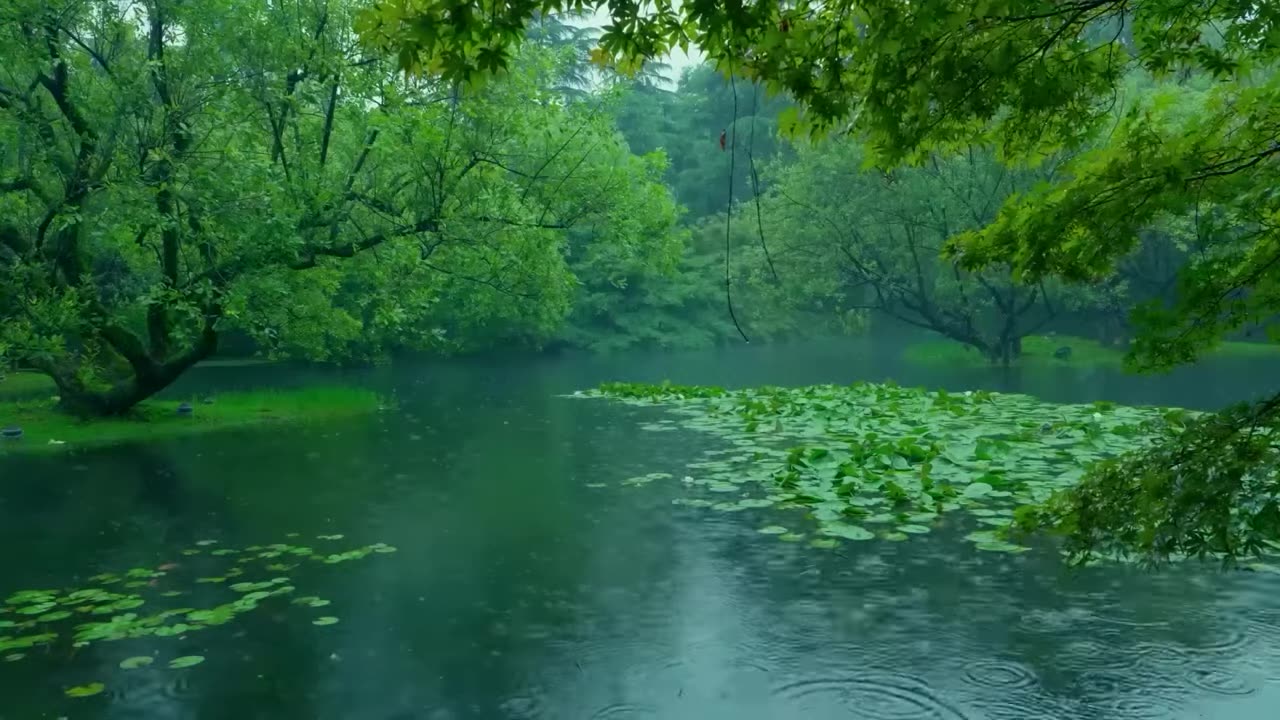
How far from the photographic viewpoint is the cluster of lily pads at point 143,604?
8.42 metres

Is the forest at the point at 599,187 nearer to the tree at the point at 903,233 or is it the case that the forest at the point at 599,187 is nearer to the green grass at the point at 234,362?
the tree at the point at 903,233

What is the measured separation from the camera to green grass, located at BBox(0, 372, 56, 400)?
95.0 ft

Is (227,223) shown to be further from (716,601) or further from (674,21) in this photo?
(674,21)

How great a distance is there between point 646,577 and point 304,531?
4583 millimetres

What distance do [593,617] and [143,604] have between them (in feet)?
13.5

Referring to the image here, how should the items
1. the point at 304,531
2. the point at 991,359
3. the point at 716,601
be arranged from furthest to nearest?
the point at 991,359 < the point at 304,531 < the point at 716,601

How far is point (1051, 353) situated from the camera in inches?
1774

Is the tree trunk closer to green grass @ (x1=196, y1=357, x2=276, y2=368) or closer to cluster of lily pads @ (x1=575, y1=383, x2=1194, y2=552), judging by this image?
cluster of lily pads @ (x1=575, y1=383, x2=1194, y2=552)

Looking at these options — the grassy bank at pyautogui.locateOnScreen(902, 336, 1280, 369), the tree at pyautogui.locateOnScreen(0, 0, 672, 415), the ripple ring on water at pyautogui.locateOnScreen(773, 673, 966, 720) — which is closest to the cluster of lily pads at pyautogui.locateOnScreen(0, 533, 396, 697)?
the ripple ring on water at pyautogui.locateOnScreen(773, 673, 966, 720)

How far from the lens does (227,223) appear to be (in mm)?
19641

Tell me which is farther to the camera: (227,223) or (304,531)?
(227,223)

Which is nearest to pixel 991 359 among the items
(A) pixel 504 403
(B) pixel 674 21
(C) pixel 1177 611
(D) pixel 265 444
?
(A) pixel 504 403

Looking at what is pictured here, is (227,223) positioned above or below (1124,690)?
above

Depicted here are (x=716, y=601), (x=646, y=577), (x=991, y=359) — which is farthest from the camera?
(x=991, y=359)
